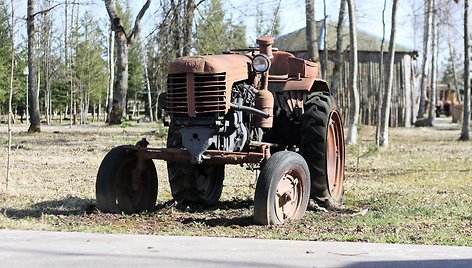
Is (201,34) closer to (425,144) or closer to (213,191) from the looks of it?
(425,144)

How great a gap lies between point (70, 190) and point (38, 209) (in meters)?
2.41

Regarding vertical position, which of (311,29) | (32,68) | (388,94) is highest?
(311,29)

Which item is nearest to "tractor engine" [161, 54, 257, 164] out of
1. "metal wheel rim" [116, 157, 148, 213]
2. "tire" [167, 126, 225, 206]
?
"tire" [167, 126, 225, 206]

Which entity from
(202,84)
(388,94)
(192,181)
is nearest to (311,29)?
(388,94)

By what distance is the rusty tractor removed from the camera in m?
9.95

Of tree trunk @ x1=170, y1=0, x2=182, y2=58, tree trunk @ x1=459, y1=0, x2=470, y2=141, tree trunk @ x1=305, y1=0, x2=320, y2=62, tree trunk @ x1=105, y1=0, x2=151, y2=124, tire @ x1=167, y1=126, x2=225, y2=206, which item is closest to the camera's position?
tire @ x1=167, y1=126, x2=225, y2=206

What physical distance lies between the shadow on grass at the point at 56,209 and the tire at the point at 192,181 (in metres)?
1.29

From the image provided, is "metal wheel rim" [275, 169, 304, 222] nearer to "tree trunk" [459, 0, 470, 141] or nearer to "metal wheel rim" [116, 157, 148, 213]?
"metal wheel rim" [116, 157, 148, 213]

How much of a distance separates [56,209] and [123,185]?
1106mm

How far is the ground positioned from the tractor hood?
1.99 metres

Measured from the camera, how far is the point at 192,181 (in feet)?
38.2

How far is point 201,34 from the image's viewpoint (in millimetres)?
25656

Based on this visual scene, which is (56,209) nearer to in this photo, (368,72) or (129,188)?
(129,188)

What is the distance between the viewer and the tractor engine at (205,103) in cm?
992
